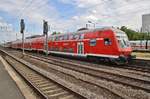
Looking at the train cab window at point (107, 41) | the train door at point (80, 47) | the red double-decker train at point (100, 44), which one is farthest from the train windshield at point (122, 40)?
the train door at point (80, 47)

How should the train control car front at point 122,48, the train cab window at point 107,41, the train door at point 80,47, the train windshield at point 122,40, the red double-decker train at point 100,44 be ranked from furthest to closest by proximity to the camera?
the train door at point 80,47, the train cab window at point 107,41, the train windshield at point 122,40, the red double-decker train at point 100,44, the train control car front at point 122,48

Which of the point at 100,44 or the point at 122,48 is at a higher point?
the point at 100,44

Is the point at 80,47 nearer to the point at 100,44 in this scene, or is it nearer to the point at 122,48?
the point at 100,44

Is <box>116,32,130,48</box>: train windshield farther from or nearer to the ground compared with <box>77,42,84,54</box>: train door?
farther from the ground

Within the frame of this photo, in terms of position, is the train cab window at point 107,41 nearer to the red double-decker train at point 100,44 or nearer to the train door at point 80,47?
the red double-decker train at point 100,44

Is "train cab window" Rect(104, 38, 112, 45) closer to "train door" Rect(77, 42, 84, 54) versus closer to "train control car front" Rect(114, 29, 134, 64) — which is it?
"train control car front" Rect(114, 29, 134, 64)

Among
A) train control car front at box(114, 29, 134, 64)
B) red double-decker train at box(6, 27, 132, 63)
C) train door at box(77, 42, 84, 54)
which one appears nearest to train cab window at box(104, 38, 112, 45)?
red double-decker train at box(6, 27, 132, 63)

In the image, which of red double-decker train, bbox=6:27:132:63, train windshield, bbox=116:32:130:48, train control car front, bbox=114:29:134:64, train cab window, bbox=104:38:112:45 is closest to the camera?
train control car front, bbox=114:29:134:64

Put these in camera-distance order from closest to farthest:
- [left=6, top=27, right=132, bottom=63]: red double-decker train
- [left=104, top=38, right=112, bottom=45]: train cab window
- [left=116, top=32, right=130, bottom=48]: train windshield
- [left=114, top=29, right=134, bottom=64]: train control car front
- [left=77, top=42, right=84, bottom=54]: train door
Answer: [left=114, top=29, right=134, bottom=64]: train control car front
[left=6, top=27, right=132, bottom=63]: red double-decker train
[left=116, top=32, right=130, bottom=48]: train windshield
[left=104, top=38, right=112, bottom=45]: train cab window
[left=77, top=42, right=84, bottom=54]: train door

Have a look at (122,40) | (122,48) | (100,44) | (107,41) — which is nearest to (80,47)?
(100,44)

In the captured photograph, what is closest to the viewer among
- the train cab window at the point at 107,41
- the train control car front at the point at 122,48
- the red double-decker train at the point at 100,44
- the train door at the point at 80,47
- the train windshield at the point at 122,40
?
the train control car front at the point at 122,48

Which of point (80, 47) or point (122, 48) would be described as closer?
point (122, 48)

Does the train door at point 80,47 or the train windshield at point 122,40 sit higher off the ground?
→ the train windshield at point 122,40

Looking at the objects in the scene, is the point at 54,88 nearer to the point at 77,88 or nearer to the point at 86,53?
the point at 77,88
